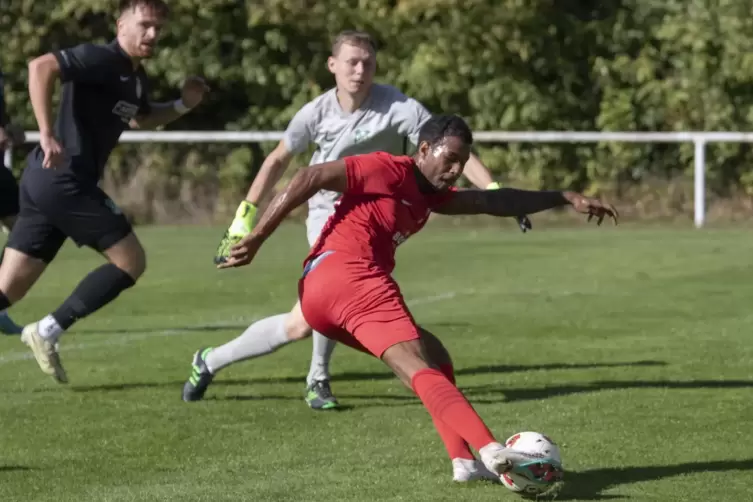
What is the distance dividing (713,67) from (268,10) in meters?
7.37

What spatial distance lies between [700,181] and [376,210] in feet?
54.4

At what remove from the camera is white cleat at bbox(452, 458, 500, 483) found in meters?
5.98

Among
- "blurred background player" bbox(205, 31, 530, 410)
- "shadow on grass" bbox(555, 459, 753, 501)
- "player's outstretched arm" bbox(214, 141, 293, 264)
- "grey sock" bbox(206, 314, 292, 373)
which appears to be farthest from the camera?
"blurred background player" bbox(205, 31, 530, 410)

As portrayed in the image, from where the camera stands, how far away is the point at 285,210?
6.12 meters

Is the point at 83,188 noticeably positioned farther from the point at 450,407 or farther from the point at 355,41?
the point at 450,407

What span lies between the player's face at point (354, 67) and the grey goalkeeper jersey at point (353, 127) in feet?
0.56

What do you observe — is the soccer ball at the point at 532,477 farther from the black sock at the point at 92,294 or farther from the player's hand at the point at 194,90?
the player's hand at the point at 194,90

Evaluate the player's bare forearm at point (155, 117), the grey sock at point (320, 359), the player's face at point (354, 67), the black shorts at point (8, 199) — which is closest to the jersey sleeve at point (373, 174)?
the grey sock at point (320, 359)

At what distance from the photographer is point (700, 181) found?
72.8 ft

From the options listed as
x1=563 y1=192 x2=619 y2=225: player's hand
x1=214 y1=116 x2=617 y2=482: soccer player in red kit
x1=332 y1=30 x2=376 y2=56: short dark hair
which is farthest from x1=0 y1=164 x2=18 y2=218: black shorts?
x1=563 y1=192 x2=619 y2=225: player's hand

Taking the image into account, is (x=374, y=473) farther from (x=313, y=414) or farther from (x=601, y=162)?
(x=601, y=162)

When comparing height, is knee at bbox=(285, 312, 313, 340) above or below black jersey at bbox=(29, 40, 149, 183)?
below

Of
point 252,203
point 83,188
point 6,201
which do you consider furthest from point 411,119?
point 6,201

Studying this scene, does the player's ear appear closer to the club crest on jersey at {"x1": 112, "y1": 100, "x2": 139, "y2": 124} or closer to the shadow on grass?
the shadow on grass
